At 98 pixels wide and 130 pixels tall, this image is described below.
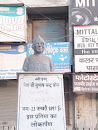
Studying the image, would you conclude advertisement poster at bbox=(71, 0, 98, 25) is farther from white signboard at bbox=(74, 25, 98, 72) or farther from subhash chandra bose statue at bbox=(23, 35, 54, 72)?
subhash chandra bose statue at bbox=(23, 35, 54, 72)

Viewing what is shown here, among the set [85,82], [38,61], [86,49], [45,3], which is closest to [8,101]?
[85,82]

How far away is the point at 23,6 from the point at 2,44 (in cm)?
238

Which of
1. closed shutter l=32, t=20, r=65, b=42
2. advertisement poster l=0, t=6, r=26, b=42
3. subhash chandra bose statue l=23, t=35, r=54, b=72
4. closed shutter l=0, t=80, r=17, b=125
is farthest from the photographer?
closed shutter l=32, t=20, r=65, b=42

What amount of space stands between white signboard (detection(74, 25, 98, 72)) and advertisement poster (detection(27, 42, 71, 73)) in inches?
22.5

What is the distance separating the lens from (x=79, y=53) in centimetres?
1444

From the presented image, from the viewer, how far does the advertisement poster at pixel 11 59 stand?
14734 mm

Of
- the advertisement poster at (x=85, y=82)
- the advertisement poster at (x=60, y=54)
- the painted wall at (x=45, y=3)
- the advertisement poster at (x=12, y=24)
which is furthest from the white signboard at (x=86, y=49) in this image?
the advertisement poster at (x=12, y=24)

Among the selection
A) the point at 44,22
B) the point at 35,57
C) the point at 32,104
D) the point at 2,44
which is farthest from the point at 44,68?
the point at 44,22

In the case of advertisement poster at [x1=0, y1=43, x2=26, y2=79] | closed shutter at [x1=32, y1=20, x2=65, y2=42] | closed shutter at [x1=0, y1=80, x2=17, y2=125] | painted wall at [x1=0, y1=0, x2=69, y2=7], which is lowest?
closed shutter at [x1=0, y1=80, x2=17, y2=125]

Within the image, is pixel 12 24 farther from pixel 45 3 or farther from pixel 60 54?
pixel 60 54

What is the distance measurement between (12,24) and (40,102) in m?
9.24

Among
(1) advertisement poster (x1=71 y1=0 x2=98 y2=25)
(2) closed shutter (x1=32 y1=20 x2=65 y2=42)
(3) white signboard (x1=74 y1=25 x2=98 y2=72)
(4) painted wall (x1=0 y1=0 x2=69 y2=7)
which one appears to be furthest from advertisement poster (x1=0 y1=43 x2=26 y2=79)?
(1) advertisement poster (x1=71 y1=0 x2=98 y2=25)

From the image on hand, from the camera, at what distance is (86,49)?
47.4 feet

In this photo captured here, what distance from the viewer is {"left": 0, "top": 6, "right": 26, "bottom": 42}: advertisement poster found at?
14.5m
